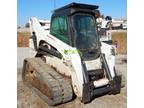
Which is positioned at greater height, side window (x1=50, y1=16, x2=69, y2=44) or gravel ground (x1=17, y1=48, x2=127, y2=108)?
side window (x1=50, y1=16, x2=69, y2=44)

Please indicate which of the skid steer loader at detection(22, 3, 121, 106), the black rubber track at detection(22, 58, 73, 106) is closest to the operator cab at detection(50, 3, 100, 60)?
the skid steer loader at detection(22, 3, 121, 106)

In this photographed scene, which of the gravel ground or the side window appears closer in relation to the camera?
the gravel ground

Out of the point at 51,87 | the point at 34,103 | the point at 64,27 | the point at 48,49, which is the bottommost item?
the point at 34,103

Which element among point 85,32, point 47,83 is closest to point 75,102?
point 47,83

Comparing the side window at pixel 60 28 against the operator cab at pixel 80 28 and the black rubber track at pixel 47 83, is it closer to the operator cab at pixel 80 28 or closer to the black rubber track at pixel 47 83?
the operator cab at pixel 80 28

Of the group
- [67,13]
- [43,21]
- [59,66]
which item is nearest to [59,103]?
[59,66]

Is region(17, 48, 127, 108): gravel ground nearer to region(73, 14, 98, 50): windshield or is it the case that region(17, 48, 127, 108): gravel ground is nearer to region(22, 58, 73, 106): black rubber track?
region(22, 58, 73, 106): black rubber track

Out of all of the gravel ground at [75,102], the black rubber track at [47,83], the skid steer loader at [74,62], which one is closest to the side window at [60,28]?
the skid steer loader at [74,62]

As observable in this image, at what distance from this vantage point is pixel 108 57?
7.72 ft

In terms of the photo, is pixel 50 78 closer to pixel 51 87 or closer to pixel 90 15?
pixel 51 87

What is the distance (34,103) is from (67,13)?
0.80 meters

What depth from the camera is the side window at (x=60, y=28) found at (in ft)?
7.47

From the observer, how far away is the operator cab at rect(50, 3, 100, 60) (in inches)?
87.2
